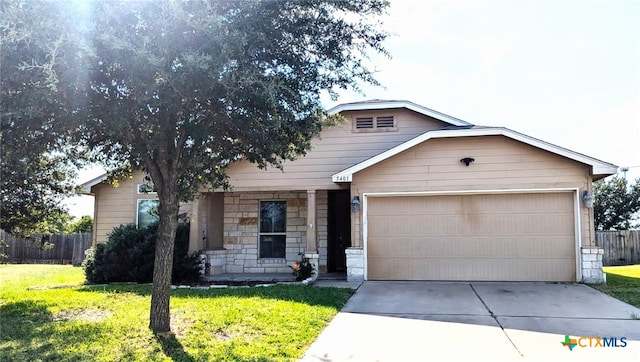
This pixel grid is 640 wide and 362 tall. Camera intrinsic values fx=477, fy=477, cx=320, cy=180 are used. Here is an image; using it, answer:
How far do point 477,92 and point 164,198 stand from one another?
28.4 ft

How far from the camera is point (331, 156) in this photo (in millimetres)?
12633

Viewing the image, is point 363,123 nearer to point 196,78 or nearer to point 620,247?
point 196,78

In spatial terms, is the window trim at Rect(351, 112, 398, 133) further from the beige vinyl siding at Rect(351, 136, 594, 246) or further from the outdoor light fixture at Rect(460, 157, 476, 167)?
the outdoor light fixture at Rect(460, 157, 476, 167)

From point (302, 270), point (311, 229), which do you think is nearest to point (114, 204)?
point (311, 229)

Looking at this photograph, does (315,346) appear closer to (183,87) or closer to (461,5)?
(183,87)

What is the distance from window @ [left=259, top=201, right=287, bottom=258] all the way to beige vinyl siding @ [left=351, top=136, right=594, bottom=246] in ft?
9.30

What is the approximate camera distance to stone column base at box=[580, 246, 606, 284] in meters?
10.2

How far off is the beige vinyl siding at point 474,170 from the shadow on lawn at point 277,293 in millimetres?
2343

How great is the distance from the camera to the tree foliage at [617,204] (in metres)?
24.0

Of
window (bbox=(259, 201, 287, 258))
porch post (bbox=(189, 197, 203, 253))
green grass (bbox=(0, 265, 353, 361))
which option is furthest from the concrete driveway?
porch post (bbox=(189, 197, 203, 253))

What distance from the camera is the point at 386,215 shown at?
1140 centimetres

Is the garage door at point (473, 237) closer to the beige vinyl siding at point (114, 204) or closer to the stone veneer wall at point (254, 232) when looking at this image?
the stone veneer wall at point (254, 232)

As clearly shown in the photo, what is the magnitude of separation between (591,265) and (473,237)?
2.46 m

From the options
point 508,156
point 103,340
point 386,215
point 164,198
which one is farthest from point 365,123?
point 103,340
